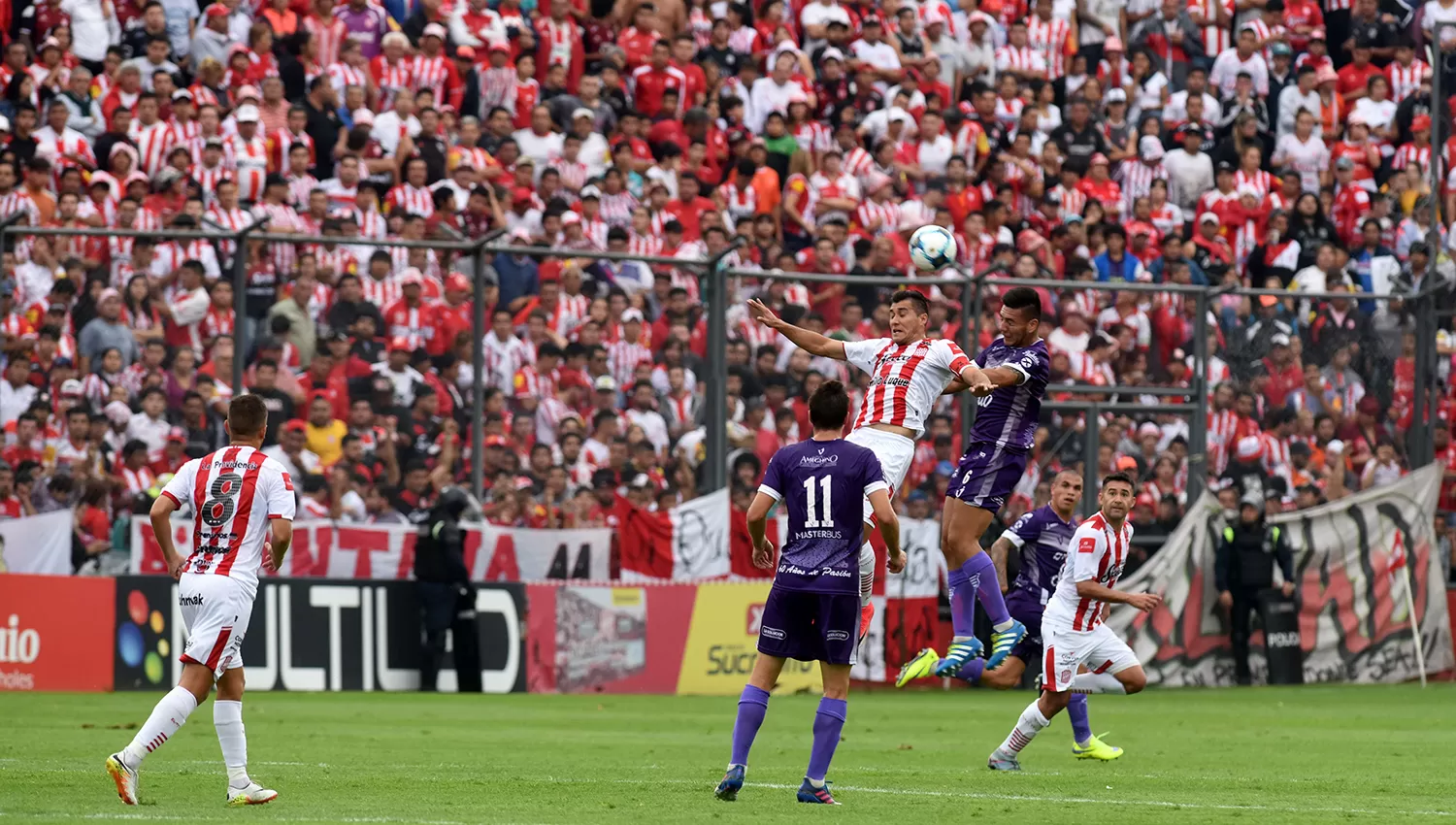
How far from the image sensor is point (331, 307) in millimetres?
20438

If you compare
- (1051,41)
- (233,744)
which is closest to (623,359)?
(233,744)

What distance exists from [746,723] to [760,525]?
1.00 meters

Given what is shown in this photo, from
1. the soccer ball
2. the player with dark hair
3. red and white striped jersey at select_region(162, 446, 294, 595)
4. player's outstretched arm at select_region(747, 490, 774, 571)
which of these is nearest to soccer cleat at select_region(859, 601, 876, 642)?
player's outstretched arm at select_region(747, 490, 774, 571)

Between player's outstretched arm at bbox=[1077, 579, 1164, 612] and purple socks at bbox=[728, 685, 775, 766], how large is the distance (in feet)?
11.0

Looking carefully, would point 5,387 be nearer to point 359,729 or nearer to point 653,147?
point 359,729

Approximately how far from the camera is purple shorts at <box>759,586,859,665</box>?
35.0 ft

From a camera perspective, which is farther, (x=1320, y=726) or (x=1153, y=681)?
(x=1153, y=681)

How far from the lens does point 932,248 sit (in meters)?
13.9

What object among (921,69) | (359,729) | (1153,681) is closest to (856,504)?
(359,729)

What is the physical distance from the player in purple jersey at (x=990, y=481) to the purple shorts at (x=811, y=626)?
8.67 ft

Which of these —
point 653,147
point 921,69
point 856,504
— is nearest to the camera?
point 856,504

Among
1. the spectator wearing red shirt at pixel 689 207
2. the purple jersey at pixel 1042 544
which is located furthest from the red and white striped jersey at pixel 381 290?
the purple jersey at pixel 1042 544

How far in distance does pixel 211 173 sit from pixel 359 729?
8.66 metres

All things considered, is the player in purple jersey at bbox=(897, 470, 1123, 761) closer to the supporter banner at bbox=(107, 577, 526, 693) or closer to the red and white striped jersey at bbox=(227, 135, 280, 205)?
the supporter banner at bbox=(107, 577, 526, 693)
